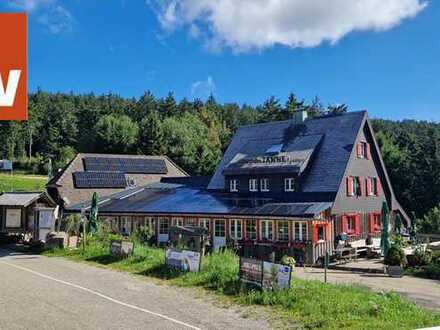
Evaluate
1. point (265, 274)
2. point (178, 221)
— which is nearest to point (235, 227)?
point (178, 221)

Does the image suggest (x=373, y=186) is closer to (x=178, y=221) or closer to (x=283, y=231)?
(x=283, y=231)

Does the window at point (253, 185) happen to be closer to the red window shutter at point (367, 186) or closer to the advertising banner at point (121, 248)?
the red window shutter at point (367, 186)

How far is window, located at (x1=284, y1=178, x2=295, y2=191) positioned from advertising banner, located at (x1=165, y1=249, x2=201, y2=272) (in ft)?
46.3

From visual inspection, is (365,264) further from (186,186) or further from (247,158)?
(186,186)

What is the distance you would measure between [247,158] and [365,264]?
12.9 metres

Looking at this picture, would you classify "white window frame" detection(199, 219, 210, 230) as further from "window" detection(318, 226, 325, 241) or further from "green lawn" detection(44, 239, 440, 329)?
"green lawn" detection(44, 239, 440, 329)

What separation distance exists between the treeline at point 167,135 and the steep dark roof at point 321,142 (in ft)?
14.6

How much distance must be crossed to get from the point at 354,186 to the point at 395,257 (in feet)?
31.5

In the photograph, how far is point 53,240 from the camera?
30.0m

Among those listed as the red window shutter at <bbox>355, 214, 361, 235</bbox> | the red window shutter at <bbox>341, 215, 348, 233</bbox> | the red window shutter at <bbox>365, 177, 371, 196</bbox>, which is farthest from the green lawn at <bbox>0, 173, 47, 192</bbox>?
the red window shutter at <bbox>341, 215, 348, 233</bbox>

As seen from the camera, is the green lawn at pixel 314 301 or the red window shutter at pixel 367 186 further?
the red window shutter at pixel 367 186

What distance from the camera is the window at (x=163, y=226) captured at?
3447 centimetres

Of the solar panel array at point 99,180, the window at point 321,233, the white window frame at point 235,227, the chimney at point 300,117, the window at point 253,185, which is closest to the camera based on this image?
the window at point 321,233

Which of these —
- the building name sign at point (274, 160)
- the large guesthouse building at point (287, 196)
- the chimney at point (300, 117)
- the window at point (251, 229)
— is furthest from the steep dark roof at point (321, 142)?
the window at point (251, 229)
